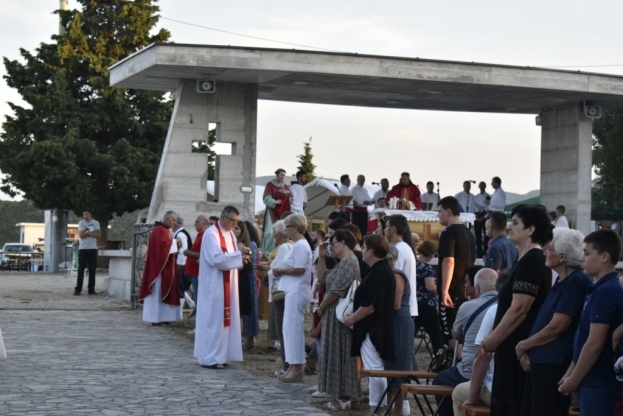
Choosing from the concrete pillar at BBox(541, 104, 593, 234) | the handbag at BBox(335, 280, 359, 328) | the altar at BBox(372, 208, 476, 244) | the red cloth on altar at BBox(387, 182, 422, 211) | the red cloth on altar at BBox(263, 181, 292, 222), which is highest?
the concrete pillar at BBox(541, 104, 593, 234)

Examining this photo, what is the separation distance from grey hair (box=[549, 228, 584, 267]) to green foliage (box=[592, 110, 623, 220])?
43.8m

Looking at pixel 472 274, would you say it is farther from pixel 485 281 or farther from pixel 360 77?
pixel 360 77

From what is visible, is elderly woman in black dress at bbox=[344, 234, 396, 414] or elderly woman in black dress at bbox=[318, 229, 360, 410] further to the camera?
elderly woman in black dress at bbox=[318, 229, 360, 410]

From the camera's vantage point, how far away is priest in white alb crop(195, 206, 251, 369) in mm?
13672

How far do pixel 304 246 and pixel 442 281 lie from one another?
1.70 meters

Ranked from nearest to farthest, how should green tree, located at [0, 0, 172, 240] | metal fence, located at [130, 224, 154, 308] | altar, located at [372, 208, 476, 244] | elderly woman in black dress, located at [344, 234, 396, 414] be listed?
1. elderly woman in black dress, located at [344, 234, 396, 414]
2. metal fence, located at [130, 224, 154, 308]
3. altar, located at [372, 208, 476, 244]
4. green tree, located at [0, 0, 172, 240]

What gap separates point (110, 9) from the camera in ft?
159

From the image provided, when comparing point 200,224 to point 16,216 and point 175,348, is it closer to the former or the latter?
point 175,348

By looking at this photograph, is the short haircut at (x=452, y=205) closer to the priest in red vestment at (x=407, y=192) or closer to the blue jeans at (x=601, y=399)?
the blue jeans at (x=601, y=399)

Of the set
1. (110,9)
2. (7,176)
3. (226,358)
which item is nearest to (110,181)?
(7,176)

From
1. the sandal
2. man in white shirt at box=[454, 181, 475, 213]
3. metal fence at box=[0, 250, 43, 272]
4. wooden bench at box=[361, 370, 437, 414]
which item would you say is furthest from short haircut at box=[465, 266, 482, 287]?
metal fence at box=[0, 250, 43, 272]

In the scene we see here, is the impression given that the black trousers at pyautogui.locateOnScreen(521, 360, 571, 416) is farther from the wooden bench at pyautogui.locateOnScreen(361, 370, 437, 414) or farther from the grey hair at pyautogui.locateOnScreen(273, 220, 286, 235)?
the grey hair at pyautogui.locateOnScreen(273, 220, 286, 235)

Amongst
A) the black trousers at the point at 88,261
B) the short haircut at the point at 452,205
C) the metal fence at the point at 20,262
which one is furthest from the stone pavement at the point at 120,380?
the metal fence at the point at 20,262

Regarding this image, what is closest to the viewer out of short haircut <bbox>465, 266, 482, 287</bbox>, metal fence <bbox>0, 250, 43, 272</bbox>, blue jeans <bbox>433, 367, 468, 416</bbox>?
blue jeans <bbox>433, 367, 468, 416</bbox>
